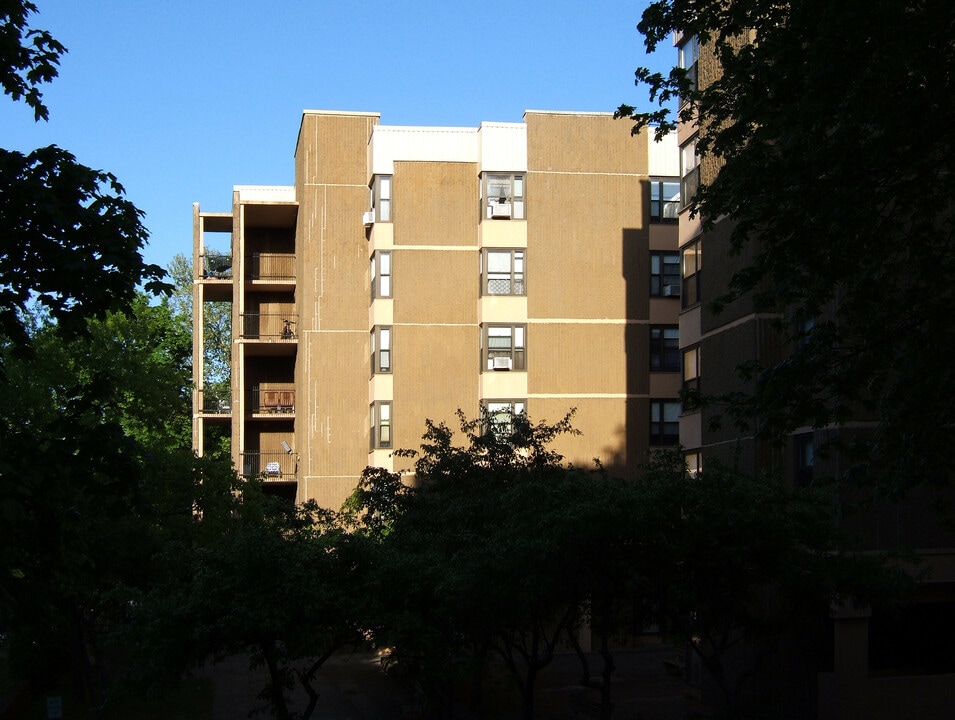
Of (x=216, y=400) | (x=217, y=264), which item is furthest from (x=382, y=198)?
(x=216, y=400)

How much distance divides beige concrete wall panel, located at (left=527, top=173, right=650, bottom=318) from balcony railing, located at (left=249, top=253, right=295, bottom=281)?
14974 millimetres

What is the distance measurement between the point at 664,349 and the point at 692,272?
1205 cm

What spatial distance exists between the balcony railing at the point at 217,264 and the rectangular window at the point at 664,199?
2304 centimetres

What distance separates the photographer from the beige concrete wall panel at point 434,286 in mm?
42688

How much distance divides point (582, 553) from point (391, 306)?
24916 millimetres

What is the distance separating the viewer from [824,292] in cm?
1548

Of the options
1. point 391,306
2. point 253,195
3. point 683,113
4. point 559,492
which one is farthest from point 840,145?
point 253,195

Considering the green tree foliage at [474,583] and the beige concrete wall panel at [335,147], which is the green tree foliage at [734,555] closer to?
the green tree foliage at [474,583]

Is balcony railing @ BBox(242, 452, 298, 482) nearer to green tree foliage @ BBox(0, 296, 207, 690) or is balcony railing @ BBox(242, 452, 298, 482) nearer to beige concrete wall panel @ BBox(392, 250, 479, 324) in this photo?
green tree foliage @ BBox(0, 296, 207, 690)

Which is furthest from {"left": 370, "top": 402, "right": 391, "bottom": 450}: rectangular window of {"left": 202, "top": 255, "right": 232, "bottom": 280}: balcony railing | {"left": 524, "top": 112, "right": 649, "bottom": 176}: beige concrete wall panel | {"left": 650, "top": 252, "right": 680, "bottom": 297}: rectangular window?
{"left": 202, "top": 255, "right": 232, "bottom": 280}: balcony railing

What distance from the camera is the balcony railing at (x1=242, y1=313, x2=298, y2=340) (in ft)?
167

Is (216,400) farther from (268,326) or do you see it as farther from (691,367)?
(691,367)

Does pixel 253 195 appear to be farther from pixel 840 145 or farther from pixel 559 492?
pixel 840 145

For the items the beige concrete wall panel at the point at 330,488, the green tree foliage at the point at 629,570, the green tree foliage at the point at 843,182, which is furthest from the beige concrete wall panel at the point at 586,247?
the green tree foliage at the point at 843,182
